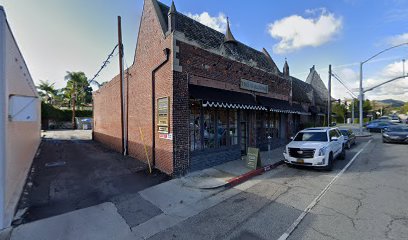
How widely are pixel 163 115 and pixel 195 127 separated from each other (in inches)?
59.5

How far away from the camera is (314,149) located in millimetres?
8766

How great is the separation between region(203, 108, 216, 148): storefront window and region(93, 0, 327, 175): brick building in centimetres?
2

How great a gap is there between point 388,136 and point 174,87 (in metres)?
17.9

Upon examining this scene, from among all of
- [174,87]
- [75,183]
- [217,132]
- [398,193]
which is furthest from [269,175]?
[75,183]

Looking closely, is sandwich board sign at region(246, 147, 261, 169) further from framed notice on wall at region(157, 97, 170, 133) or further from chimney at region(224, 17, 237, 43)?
chimney at region(224, 17, 237, 43)

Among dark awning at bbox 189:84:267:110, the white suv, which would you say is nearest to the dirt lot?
dark awning at bbox 189:84:267:110

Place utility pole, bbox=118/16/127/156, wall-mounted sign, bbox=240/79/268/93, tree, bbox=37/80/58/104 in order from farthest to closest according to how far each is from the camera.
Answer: tree, bbox=37/80/58/104 → utility pole, bbox=118/16/127/156 → wall-mounted sign, bbox=240/79/268/93

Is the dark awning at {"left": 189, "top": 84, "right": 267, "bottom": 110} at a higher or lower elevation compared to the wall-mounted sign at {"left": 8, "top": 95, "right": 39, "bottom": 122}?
higher

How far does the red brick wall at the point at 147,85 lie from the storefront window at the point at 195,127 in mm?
1155

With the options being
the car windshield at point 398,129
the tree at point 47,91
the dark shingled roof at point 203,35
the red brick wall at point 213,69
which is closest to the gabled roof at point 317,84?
the car windshield at point 398,129

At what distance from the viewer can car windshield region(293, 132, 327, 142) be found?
9.79 meters

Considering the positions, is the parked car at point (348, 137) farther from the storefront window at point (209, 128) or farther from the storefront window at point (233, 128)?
the storefront window at point (209, 128)

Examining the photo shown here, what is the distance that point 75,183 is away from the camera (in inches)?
308

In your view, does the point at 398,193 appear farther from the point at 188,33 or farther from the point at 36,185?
the point at 36,185
